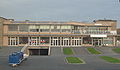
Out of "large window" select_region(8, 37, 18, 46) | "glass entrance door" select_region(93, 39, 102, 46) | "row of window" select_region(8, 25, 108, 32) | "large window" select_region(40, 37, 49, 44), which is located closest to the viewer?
"large window" select_region(8, 37, 18, 46)

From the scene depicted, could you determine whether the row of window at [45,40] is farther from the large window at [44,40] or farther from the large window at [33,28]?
the large window at [33,28]

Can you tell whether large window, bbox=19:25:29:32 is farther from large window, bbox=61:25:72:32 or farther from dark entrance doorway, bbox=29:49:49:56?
large window, bbox=61:25:72:32

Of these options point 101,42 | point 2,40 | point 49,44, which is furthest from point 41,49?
point 101,42

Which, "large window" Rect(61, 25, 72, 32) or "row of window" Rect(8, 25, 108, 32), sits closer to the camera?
"row of window" Rect(8, 25, 108, 32)

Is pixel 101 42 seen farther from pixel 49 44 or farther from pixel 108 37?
pixel 49 44

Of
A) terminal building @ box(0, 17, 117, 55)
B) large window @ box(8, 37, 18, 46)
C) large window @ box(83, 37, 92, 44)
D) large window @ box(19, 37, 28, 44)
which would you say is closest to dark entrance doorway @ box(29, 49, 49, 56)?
terminal building @ box(0, 17, 117, 55)

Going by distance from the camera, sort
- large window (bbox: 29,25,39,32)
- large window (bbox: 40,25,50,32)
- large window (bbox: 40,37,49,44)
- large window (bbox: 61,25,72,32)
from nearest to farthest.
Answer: large window (bbox: 40,37,49,44), large window (bbox: 29,25,39,32), large window (bbox: 40,25,50,32), large window (bbox: 61,25,72,32)

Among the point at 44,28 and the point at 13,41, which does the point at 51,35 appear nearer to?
the point at 44,28

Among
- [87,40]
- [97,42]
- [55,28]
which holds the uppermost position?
[55,28]

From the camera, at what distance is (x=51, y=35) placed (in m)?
55.5

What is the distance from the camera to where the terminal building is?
2189 inches

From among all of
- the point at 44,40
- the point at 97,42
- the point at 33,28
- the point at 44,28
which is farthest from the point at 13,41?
the point at 97,42

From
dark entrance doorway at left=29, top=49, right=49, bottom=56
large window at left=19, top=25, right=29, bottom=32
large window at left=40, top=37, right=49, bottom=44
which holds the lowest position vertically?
dark entrance doorway at left=29, top=49, right=49, bottom=56

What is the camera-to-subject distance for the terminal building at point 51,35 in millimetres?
55594
